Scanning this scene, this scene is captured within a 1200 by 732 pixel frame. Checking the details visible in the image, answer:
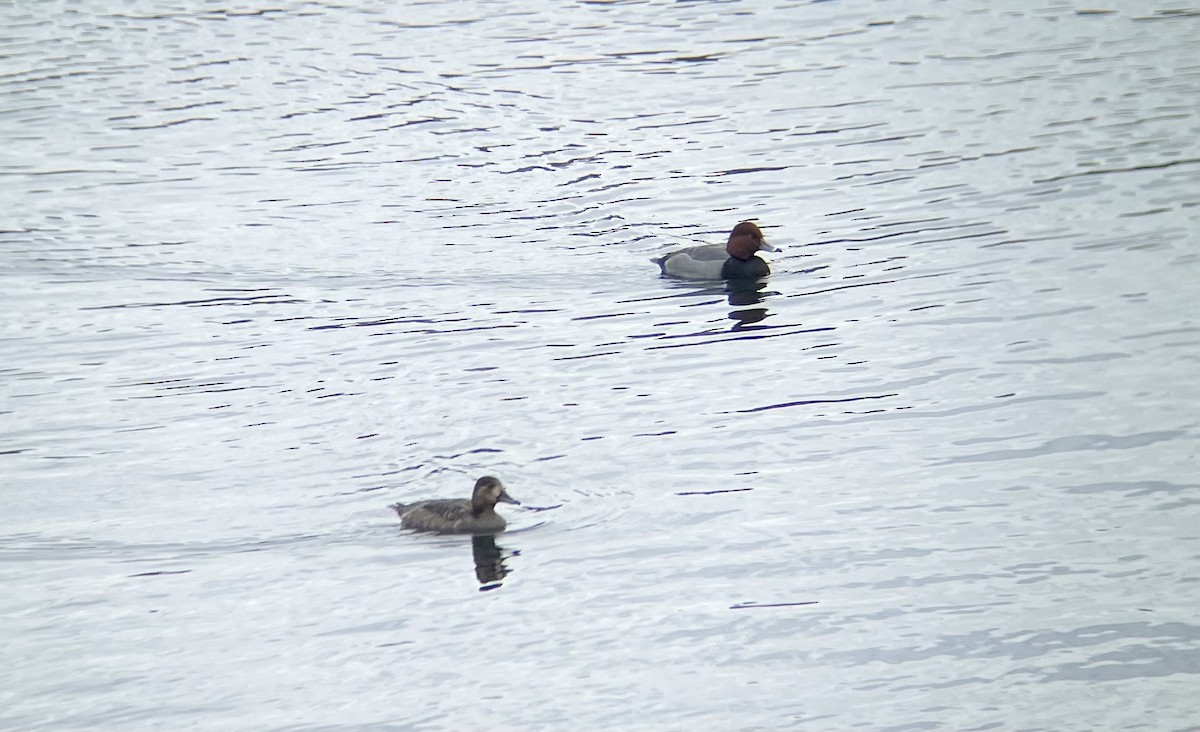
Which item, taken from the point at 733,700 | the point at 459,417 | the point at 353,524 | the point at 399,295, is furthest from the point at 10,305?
the point at 733,700

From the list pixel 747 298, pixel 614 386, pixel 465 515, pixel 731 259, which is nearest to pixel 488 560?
pixel 465 515

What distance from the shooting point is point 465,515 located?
543 inches

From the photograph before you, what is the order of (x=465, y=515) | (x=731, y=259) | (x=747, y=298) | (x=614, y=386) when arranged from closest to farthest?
(x=465, y=515) < (x=614, y=386) < (x=747, y=298) < (x=731, y=259)

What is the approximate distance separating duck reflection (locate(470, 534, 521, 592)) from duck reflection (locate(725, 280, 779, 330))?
6586 millimetres

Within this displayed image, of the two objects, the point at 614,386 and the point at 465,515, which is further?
the point at 614,386

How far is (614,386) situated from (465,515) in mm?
3755

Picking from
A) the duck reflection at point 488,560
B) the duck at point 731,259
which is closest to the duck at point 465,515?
the duck reflection at point 488,560

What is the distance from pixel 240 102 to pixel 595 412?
→ 52.5ft

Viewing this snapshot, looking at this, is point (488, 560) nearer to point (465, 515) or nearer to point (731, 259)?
point (465, 515)

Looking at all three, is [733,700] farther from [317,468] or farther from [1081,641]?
[317,468]

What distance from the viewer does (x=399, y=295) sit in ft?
68.2

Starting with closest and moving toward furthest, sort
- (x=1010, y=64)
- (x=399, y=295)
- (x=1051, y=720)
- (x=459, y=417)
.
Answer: (x=1051, y=720)
(x=459, y=417)
(x=399, y=295)
(x=1010, y=64)

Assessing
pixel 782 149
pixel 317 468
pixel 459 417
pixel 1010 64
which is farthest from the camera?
pixel 1010 64

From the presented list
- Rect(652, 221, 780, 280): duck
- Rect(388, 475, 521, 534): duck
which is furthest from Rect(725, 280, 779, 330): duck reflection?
Rect(388, 475, 521, 534): duck
